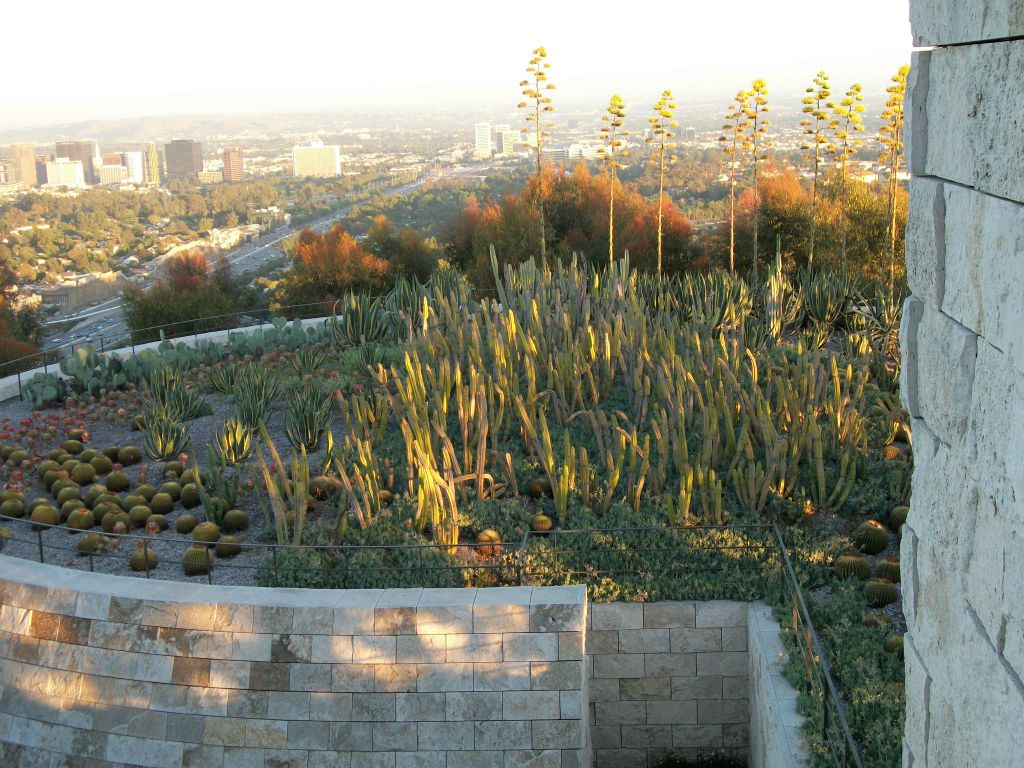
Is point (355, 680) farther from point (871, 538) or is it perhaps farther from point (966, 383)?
point (966, 383)

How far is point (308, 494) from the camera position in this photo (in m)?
7.91

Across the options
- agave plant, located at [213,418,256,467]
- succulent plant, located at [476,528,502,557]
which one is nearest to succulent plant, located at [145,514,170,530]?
A: agave plant, located at [213,418,256,467]

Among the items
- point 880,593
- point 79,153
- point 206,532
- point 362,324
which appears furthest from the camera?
point 79,153

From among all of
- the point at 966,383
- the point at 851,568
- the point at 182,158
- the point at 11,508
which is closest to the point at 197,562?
the point at 11,508

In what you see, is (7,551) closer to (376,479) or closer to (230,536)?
(230,536)

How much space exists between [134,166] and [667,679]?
123206mm

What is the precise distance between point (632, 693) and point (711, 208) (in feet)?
75.3

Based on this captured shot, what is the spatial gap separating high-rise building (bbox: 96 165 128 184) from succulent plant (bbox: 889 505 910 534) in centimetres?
11953

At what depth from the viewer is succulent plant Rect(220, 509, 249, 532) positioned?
25.6 feet

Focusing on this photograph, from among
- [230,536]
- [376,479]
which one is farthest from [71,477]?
[376,479]

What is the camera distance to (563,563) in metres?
6.99

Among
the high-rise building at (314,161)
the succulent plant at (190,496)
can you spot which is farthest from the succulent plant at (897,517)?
the high-rise building at (314,161)

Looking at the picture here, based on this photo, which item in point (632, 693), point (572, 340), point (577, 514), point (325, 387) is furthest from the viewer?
point (325, 387)

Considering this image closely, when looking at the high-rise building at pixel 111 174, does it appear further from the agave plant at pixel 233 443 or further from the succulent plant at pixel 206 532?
the succulent plant at pixel 206 532
